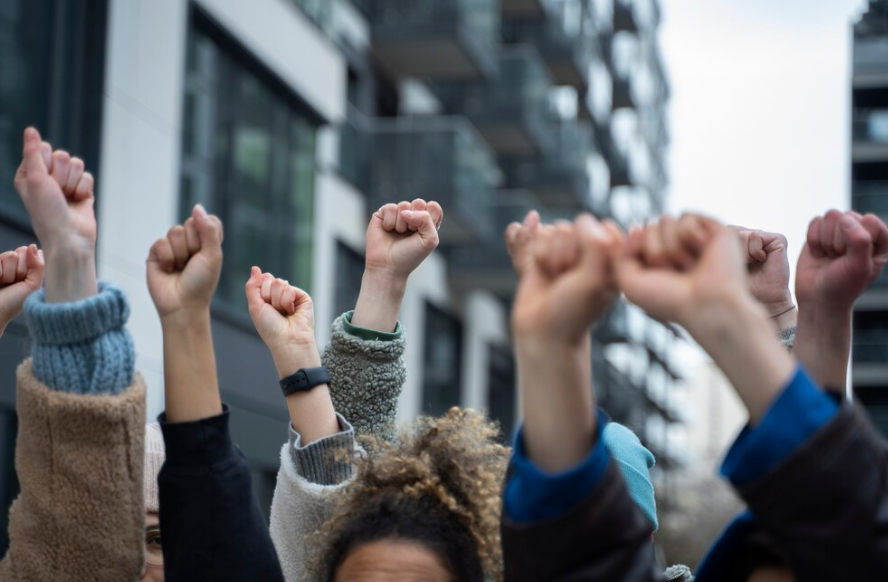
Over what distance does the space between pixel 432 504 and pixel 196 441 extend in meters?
0.50

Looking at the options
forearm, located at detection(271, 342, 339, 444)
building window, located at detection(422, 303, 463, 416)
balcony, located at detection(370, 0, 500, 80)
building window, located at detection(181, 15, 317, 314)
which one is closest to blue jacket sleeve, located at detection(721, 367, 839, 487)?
forearm, located at detection(271, 342, 339, 444)

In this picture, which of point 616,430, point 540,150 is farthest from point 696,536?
point 616,430

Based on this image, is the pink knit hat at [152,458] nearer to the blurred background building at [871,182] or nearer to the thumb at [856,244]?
the thumb at [856,244]

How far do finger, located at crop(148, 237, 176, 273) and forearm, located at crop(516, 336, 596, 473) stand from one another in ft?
2.02

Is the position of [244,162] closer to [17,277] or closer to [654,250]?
[17,277]

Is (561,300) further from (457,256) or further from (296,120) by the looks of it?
(457,256)

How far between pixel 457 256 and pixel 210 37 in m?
10.3

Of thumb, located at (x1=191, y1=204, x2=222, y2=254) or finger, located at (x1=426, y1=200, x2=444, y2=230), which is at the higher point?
finger, located at (x1=426, y1=200, x2=444, y2=230)

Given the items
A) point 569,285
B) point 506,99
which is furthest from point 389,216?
point 506,99

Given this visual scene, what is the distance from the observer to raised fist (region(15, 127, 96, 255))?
215 centimetres

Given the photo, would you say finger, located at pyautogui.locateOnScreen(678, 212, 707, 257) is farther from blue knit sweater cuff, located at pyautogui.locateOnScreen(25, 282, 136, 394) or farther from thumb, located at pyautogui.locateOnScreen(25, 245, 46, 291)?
thumb, located at pyautogui.locateOnScreen(25, 245, 46, 291)

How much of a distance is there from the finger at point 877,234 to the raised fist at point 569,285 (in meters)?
0.53

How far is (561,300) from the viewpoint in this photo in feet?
5.97

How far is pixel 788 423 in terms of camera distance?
1733 millimetres
